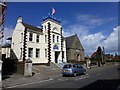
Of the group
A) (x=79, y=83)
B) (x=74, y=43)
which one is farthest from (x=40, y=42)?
(x=79, y=83)

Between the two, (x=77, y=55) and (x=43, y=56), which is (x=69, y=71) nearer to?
(x=43, y=56)

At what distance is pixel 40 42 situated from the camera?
34.6m

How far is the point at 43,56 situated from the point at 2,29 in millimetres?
18159

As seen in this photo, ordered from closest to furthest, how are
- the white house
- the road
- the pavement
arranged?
the road < the pavement < the white house

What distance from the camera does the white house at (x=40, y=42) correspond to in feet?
104

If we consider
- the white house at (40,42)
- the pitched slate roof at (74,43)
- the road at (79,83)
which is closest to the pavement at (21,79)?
the road at (79,83)

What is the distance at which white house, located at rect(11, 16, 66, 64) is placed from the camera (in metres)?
31.7

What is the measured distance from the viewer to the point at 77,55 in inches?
1871

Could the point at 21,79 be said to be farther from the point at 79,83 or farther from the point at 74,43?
the point at 74,43

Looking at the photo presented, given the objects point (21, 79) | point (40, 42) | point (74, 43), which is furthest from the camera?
point (74, 43)

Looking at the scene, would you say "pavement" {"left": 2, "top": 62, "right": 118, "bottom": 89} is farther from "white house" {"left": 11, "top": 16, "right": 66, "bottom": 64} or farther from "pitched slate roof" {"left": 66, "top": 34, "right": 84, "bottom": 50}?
"pitched slate roof" {"left": 66, "top": 34, "right": 84, "bottom": 50}

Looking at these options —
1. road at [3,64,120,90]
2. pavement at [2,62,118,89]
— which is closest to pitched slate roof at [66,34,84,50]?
pavement at [2,62,118,89]

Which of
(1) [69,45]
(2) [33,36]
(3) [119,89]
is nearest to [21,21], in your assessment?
(2) [33,36]

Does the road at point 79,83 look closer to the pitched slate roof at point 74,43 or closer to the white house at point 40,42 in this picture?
the white house at point 40,42
